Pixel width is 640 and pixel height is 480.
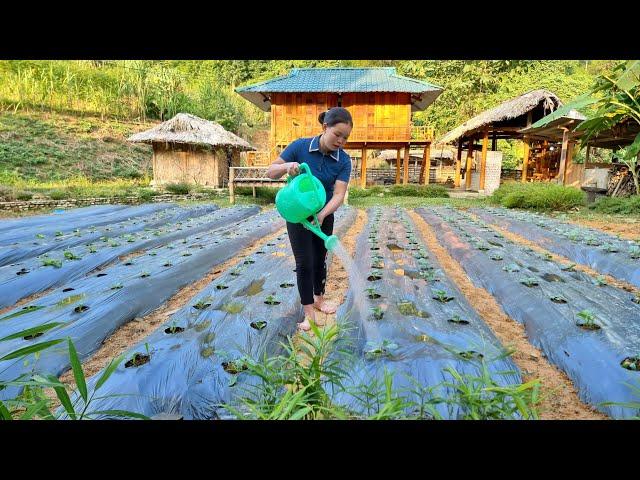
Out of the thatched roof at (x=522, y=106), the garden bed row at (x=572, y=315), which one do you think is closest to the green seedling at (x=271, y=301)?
the garden bed row at (x=572, y=315)

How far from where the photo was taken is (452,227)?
7.09 m

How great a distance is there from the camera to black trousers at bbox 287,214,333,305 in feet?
8.93

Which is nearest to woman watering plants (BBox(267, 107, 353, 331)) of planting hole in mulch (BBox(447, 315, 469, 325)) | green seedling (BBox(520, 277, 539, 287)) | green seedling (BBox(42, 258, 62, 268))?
planting hole in mulch (BBox(447, 315, 469, 325))

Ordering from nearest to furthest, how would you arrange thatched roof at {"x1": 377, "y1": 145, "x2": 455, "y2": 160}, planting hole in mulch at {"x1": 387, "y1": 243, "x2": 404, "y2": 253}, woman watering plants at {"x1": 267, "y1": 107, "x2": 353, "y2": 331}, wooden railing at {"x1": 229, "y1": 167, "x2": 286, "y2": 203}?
woman watering plants at {"x1": 267, "y1": 107, "x2": 353, "y2": 331}, planting hole in mulch at {"x1": 387, "y1": 243, "x2": 404, "y2": 253}, wooden railing at {"x1": 229, "y1": 167, "x2": 286, "y2": 203}, thatched roof at {"x1": 377, "y1": 145, "x2": 455, "y2": 160}

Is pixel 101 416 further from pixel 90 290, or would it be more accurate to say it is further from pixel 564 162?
pixel 564 162

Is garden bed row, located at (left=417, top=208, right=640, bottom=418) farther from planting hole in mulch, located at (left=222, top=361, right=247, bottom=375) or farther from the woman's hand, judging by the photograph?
the woman's hand

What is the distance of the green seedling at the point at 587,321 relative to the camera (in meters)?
2.60

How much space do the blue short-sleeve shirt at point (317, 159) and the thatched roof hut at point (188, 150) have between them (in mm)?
14583

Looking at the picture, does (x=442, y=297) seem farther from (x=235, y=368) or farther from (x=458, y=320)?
(x=235, y=368)

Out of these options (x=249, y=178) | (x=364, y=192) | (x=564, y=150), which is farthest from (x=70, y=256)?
(x=564, y=150)

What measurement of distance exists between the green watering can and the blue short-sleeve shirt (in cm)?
26

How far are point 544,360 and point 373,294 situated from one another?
1303mm

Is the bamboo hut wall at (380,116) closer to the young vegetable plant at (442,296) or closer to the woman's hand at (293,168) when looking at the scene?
the young vegetable plant at (442,296)

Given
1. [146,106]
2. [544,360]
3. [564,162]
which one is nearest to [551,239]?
[544,360]
